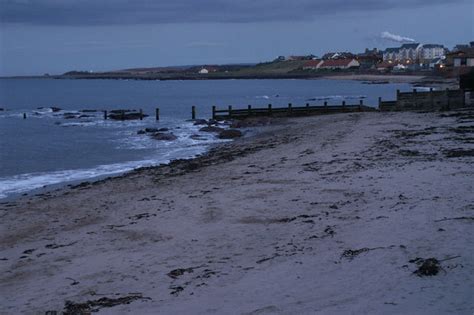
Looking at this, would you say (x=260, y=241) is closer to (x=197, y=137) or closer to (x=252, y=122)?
(x=197, y=137)

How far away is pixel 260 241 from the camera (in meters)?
9.32

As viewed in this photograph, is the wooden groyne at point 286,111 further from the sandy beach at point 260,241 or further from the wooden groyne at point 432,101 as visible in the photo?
the sandy beach at point 260,241

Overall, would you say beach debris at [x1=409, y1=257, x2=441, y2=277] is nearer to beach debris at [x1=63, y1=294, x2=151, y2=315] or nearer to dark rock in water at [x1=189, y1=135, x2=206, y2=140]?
beach debris at [x1=63, y1=294, x2=151, y2=315]

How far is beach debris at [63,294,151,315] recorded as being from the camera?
692 cm

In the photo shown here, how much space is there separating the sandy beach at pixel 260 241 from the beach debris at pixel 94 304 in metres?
0.03

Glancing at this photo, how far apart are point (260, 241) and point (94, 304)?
3165 millimetres

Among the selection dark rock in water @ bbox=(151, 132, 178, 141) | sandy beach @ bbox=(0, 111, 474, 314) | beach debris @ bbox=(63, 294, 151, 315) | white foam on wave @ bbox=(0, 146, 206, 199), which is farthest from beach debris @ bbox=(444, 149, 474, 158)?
dark rock in water @ bbox=(151, 132, 178, 141)

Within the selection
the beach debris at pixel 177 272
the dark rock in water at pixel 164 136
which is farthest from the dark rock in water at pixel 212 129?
the beach debris at pixel 177 272

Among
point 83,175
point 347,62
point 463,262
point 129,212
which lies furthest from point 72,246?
point 347,62

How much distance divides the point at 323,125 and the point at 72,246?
24.1m

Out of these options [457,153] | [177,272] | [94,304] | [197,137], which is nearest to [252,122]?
[197,137]

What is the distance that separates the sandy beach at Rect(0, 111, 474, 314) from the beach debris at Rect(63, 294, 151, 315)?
28mm

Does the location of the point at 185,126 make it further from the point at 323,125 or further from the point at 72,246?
the point at 72,246

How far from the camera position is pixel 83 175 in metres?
21.6
